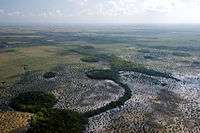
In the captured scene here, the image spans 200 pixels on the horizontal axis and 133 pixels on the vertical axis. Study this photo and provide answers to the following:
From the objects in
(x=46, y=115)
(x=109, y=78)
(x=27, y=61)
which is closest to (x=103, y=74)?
(x=109, y=78)

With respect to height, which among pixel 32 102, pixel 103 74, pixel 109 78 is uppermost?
pixel 32 102

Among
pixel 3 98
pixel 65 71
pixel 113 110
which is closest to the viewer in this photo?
pixel 113 110

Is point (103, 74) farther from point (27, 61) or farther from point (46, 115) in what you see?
point (46, 115)

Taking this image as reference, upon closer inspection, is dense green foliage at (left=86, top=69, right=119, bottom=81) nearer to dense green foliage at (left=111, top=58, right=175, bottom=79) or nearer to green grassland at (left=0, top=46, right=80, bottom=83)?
dense green foliage at (left=111, top=58, right=175, bottom=79)

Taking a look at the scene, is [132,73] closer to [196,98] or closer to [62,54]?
[196,98]

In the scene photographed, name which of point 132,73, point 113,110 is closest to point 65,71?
point 132,73

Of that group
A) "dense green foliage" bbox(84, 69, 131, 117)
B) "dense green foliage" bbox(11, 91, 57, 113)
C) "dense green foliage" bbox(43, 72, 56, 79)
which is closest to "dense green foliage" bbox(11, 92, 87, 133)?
"dense green foliage" bbox(11, 91, 57, 113)
